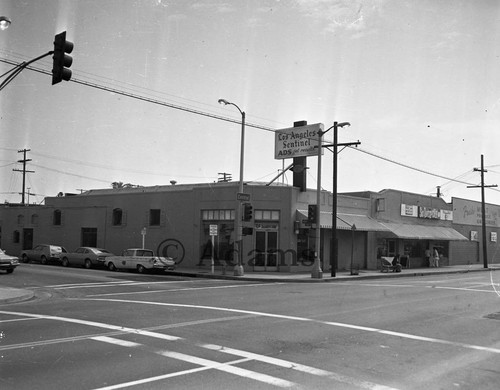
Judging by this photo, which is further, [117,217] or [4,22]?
[117,217]

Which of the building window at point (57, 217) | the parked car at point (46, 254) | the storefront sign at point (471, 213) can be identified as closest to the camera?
the parked car at point (46, 254)

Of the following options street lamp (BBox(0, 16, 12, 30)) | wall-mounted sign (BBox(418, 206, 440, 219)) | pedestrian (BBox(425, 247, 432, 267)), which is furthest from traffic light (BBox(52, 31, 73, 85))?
pedestrian (BBox(425, 247, 432, 267))

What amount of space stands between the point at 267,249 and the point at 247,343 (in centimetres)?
2255

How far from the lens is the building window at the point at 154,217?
35.8 meters

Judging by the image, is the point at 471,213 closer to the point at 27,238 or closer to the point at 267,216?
the point at 267,216

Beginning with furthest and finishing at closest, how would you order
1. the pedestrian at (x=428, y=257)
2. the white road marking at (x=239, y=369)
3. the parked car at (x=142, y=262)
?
the pedestrian at (x=428, y=257)
the parked car at (x=142, y=262)
the white road marking at (x=239, y=369)

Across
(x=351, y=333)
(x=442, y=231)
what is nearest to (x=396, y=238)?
(x=442, y=231)

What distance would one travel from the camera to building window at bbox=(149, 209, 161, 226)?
117 feet

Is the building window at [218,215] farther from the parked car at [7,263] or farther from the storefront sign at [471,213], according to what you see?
the storefront sign at [471,213]

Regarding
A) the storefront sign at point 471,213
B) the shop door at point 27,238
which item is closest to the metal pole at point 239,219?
the shop door at point 27,238

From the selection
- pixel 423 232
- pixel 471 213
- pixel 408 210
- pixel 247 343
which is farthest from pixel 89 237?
pixel 471 213

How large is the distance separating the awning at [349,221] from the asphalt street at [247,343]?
50.9 ft

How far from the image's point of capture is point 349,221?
111 ft

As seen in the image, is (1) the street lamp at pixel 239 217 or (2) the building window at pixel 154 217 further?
(2) the building window at pixel 154 217
